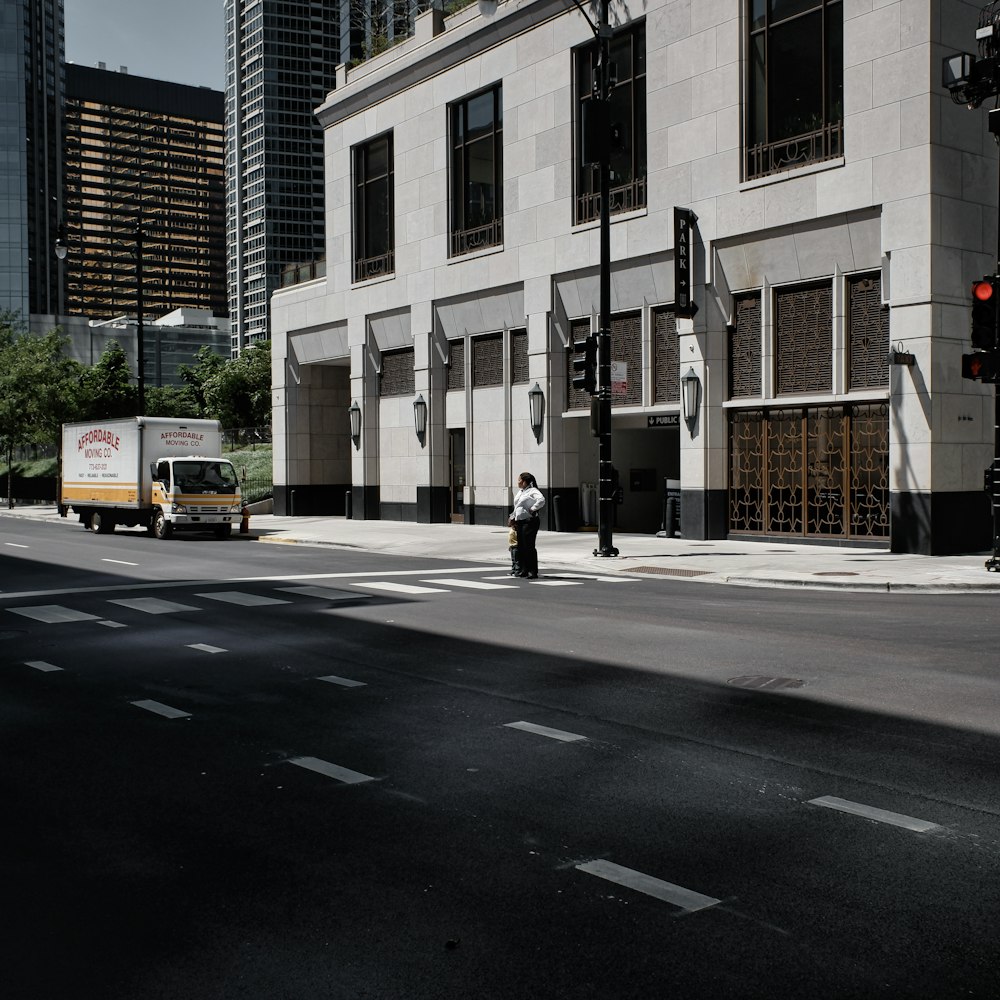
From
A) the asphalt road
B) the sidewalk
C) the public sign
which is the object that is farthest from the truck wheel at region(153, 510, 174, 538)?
the asphalt road

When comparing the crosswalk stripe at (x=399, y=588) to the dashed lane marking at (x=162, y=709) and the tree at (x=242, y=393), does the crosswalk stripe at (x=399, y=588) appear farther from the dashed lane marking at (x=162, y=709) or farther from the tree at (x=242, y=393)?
the tree at (x=242, y=393)

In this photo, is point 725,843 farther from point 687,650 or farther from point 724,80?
point 724,80

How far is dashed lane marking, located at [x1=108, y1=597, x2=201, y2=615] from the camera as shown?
14453 millimetres

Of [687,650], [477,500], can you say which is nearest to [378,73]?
[477,500]

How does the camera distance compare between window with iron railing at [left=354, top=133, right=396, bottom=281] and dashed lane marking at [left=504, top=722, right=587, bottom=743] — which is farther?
window with iron railing at [left=354, top=133, right=396, bottom=281]

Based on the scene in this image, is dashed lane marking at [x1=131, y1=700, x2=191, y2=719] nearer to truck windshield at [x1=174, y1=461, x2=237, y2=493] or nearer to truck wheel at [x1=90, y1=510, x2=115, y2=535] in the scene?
truck windshield at [x1=174, y1=461, x2=237, y2=493]

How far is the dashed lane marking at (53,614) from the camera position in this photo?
13.8 m

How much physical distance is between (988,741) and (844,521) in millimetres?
16670

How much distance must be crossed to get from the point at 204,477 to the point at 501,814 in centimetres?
2679

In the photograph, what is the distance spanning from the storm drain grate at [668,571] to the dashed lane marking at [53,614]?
31.1ft

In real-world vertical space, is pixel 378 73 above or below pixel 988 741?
above

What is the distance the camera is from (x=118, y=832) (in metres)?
5.61

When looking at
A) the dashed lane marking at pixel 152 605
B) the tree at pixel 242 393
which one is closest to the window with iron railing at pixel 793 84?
the dashed lane marking at pixel 152 605

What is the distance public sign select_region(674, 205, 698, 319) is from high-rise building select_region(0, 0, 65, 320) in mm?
143159
